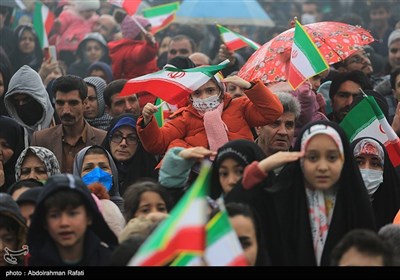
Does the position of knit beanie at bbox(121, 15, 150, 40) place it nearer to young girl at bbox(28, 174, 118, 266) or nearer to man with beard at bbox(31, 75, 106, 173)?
man with beard at bbox(31, 75, 106, 173)

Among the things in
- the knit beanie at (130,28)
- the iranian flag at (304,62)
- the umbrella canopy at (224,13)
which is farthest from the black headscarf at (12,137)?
the umbrella canopy at (224,13)

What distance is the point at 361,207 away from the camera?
910cm

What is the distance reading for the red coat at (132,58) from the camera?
1571cm

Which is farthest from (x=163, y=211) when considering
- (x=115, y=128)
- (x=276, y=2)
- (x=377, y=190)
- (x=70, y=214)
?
(x=276, y=2)

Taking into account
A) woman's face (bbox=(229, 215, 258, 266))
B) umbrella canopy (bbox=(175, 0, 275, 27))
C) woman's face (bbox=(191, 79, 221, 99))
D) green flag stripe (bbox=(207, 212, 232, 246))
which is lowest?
woman's face (bbox=(229, 215, 258, 266))

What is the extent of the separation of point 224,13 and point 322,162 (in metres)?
9.09

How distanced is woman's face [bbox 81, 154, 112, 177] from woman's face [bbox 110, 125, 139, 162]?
786 mm

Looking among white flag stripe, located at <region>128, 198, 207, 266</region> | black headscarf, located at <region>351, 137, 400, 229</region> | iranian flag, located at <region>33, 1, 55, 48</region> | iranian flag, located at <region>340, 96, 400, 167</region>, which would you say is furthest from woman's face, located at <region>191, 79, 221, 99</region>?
iranian flag, located at <region>33, 1, 55, 48</region>

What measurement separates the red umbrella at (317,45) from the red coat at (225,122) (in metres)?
0.31

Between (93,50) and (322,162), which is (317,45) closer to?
(322,162)

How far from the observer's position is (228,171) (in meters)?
9.45

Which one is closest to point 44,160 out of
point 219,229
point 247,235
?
point 247,235

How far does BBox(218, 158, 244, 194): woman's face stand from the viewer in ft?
30.9

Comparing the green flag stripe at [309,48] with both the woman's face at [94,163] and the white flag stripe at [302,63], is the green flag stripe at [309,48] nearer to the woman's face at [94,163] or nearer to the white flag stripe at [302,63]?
the white flag stripe at [302,63]
